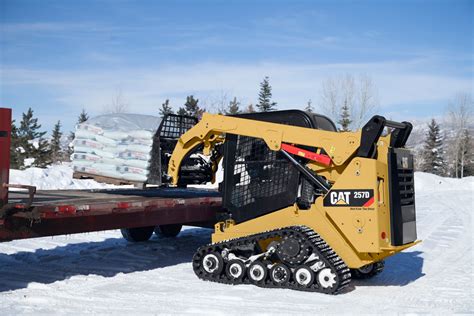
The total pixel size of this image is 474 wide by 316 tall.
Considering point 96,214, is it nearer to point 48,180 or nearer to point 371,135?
point 371,135

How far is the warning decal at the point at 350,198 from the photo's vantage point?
6.84 meters

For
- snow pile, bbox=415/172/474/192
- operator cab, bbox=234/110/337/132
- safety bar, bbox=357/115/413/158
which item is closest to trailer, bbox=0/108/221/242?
operator cab, bbox=234/110/337/132

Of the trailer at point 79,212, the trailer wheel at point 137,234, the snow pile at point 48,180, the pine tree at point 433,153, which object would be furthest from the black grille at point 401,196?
the pine tree at point 433,153

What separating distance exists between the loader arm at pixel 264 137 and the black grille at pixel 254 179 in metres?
0.17

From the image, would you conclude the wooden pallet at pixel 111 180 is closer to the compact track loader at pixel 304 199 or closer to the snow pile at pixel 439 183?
the compact track loader at pixel 304 199

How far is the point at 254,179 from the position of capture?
786cm

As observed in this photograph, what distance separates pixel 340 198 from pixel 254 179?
1316mm

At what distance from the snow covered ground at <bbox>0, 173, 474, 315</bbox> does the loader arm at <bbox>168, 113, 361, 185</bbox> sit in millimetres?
1654

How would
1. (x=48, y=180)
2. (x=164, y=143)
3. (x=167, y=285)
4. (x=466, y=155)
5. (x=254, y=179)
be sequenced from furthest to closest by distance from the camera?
(x=466, y=155)
(x=48, y=180)
(x=164, y=143)
(x=254, y=179)
(x=167, y=285)

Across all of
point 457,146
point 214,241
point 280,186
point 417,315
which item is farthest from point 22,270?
point 457,146

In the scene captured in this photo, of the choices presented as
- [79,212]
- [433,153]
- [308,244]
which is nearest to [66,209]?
[79,212]

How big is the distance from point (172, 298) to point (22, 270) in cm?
273

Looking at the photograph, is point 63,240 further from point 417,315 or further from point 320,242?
point 417,315

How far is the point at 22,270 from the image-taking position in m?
8.10
